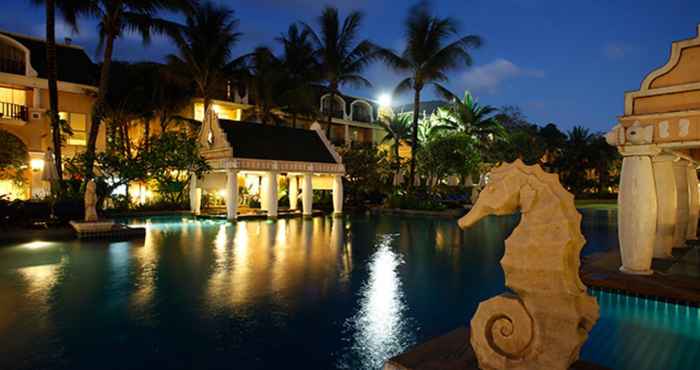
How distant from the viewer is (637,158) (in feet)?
23.3

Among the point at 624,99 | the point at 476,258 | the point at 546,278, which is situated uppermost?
the point at 624,99

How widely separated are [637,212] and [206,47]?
25844mm

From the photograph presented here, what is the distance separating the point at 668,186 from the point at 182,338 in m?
8.73

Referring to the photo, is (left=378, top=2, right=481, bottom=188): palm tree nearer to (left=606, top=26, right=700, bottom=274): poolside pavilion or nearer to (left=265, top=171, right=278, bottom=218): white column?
(left=265, top=171, right=278, bottom=218): white column

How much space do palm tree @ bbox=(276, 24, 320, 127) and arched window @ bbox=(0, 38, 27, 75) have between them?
1573cm

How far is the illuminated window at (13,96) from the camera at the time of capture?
25938mm

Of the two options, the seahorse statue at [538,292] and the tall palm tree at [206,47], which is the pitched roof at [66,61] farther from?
the seahorse statue at [538,292]

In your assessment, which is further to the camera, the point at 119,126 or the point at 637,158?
the point at 119,126

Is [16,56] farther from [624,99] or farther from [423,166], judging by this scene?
[624,99]

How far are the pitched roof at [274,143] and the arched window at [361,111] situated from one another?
21.4m

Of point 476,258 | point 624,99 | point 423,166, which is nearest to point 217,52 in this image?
point 423,166

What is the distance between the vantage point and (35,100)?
26.0 metres

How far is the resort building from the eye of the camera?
82.2 feet

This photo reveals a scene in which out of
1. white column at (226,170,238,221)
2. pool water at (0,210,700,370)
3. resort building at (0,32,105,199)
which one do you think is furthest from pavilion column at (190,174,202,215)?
pool water at (0,210,700,370)
